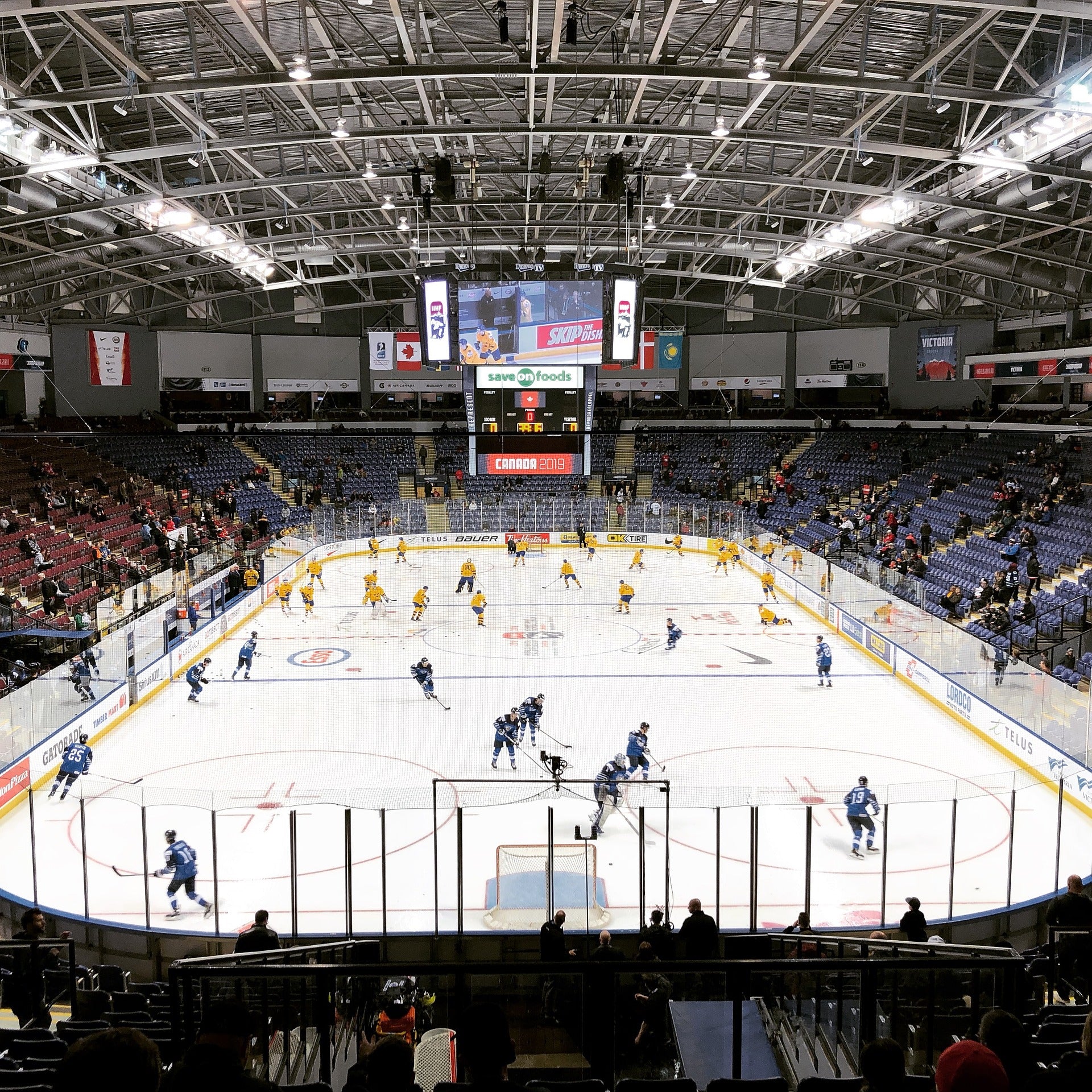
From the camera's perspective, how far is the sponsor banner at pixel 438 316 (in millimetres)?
22281

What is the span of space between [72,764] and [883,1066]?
1033cm

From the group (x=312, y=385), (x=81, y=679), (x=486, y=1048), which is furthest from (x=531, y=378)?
(x=486, y=1048)

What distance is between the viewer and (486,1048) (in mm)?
2508

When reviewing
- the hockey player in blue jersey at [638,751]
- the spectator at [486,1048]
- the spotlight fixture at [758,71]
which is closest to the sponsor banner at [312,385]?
the spotlight fixture at [758,71]

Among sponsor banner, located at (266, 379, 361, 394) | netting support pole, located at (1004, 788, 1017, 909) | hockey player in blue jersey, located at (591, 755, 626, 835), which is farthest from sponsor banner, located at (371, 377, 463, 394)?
netting support pole, located at (1004, 788, 1017, 909)

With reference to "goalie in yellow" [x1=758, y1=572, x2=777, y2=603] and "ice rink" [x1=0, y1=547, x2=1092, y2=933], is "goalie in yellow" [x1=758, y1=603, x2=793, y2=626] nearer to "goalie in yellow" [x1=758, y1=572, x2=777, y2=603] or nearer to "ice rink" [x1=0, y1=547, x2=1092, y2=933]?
"ice rink" [x1=0, y1=547, x2=1092, y2=933]

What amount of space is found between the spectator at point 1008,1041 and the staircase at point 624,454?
1495 inches

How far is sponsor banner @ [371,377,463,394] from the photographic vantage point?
1634 inches

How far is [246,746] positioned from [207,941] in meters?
5.90

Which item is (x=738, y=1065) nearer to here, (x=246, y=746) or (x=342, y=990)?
(x=342, y=990)

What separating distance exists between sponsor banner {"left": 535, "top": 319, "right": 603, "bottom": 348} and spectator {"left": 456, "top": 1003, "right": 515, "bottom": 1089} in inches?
843

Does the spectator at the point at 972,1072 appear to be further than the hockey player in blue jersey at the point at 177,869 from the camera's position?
No

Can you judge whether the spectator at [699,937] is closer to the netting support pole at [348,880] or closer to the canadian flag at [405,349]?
the netting support pole at [348,880]

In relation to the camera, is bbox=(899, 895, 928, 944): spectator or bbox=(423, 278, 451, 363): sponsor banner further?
bbox=(423, 278, 451, 363): sponsor banner
